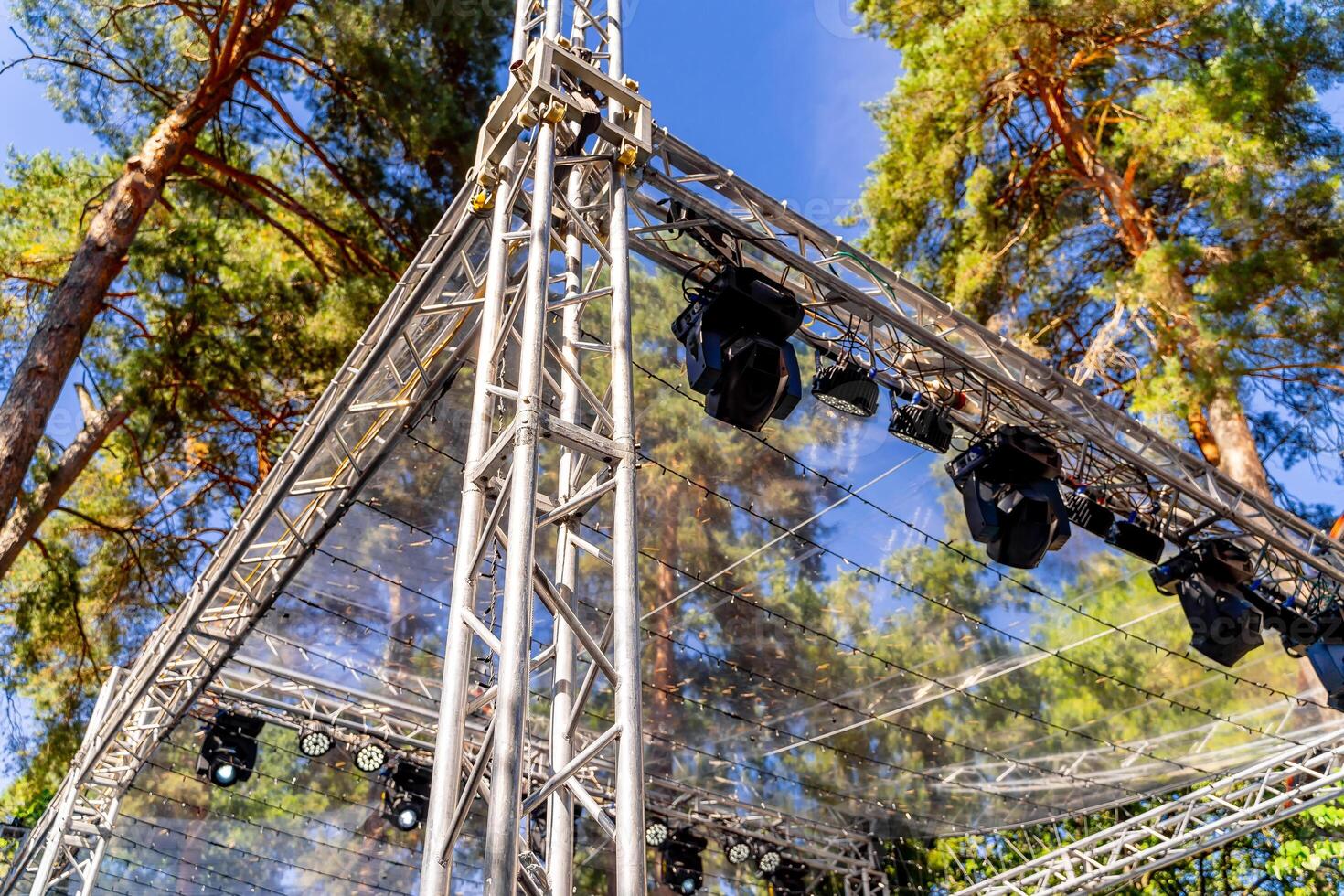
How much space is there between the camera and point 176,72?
8.79 metres

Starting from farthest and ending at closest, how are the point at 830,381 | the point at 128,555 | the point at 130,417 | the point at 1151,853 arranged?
the point at 128,555
the point at 130,417
the point at 1151,853
the point at 830,381

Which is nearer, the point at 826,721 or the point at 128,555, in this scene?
the point at 826,721

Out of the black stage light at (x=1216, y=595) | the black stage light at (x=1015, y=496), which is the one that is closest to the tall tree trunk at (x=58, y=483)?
the black stage light at (x=1015, y=496)

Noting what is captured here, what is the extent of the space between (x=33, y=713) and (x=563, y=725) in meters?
9.70

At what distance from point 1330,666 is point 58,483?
8947 millimetres

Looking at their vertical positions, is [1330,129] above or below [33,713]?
above

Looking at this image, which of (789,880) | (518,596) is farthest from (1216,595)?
(518,596)

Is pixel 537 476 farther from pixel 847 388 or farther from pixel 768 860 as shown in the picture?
pixel 768 860

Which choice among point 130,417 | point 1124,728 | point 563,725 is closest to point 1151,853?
point 1124,728

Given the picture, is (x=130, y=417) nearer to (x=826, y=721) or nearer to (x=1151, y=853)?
(x=826, y=721)

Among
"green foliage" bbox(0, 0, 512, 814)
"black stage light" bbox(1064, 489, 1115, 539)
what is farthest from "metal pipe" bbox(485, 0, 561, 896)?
"green foliage" bbox(0, 0, 512, 814)

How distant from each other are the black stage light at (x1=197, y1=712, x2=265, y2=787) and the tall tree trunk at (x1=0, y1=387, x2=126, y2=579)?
68.8 inches

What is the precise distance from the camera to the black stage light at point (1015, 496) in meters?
4.93

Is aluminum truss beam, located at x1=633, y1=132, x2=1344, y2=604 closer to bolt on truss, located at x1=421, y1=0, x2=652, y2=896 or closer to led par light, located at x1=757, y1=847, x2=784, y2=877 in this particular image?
bolt on truss, located at x1=421, y1=0, x2=652, y2=896
